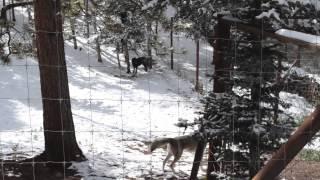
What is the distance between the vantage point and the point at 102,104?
635 inches

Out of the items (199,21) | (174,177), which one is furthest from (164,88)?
(199,21)

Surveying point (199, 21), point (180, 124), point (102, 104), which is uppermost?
point (199, 21)

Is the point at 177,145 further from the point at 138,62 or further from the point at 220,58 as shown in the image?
the point at 138,62

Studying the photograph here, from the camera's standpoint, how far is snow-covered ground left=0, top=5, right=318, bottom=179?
8852 millimetres

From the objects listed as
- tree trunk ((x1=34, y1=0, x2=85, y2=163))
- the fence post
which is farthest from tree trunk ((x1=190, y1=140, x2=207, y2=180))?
the fence post

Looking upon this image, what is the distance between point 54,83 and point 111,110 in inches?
290

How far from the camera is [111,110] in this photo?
15.4 meters

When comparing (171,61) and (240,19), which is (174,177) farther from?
(171,61)

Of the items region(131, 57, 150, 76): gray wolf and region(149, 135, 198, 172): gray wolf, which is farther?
region(131, 57, 150, 76): gray wolf

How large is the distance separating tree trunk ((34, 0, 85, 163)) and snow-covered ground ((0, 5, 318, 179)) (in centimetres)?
41

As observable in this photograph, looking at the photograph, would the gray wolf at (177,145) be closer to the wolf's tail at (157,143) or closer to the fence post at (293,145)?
the wolf's tail at (157,143)

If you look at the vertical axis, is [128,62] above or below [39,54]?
below

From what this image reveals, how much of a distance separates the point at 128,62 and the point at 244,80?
15951mm

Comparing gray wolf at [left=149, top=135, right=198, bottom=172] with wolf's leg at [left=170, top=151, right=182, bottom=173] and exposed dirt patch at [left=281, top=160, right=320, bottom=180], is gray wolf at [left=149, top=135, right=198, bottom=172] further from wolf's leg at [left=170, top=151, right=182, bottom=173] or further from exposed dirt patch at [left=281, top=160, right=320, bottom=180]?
exposed dirt patch at [left=281, top=160, right=320, bottom=180]
